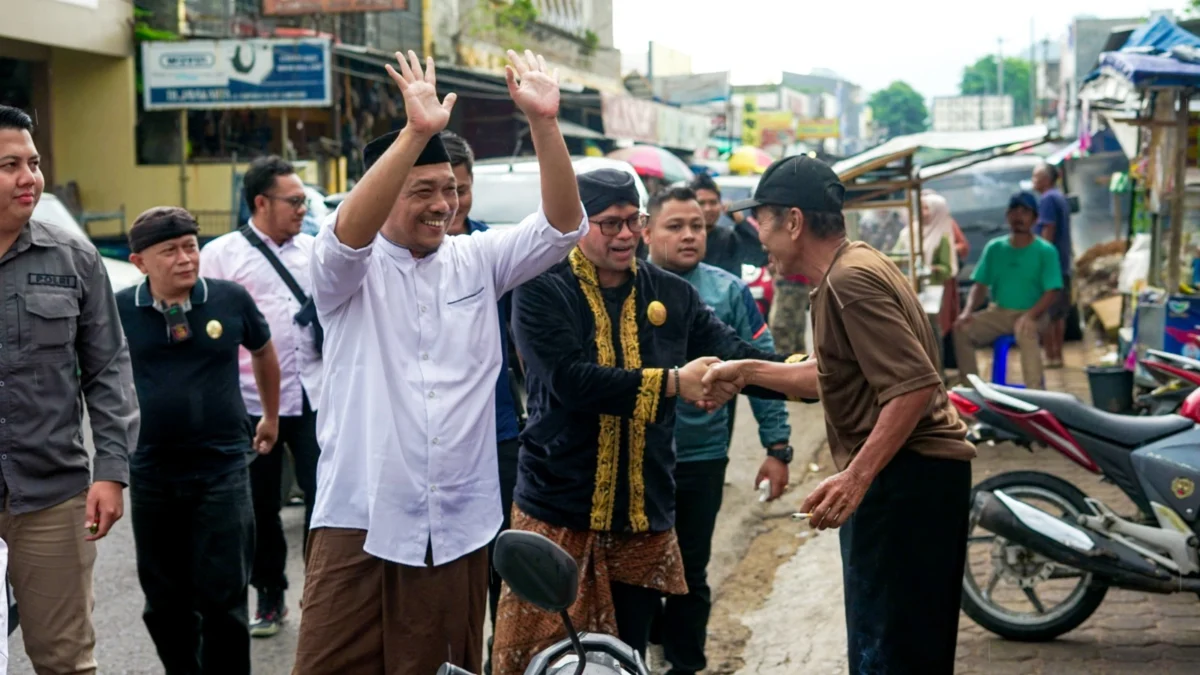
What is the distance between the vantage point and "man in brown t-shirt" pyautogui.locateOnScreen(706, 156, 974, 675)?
3914mm

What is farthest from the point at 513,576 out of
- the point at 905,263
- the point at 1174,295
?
the point at 905,263

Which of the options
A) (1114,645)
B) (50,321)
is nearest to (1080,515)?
(1114,645)

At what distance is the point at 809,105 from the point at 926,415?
360 feet

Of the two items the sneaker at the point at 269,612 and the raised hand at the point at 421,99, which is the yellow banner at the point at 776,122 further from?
the raised hand at the point at 421,99

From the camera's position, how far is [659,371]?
4.38 m

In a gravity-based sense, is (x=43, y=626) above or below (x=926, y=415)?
below

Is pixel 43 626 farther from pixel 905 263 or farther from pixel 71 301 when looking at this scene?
pixel 905 263

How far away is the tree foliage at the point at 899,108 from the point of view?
136 metres

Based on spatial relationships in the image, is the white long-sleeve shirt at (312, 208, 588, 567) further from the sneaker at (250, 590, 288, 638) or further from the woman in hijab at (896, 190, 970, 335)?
the woman in hijab at (896, 190, 970, 335)

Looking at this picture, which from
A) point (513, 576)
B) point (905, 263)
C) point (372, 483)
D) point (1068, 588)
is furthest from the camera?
point (905, 263)

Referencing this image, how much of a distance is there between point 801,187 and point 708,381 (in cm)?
63

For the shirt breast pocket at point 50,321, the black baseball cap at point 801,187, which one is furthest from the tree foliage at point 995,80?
the shirt breast pocket at point 50,321

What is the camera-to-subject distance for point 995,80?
485 ft

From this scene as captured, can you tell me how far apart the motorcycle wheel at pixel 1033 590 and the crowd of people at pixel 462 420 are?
1.40 metres
